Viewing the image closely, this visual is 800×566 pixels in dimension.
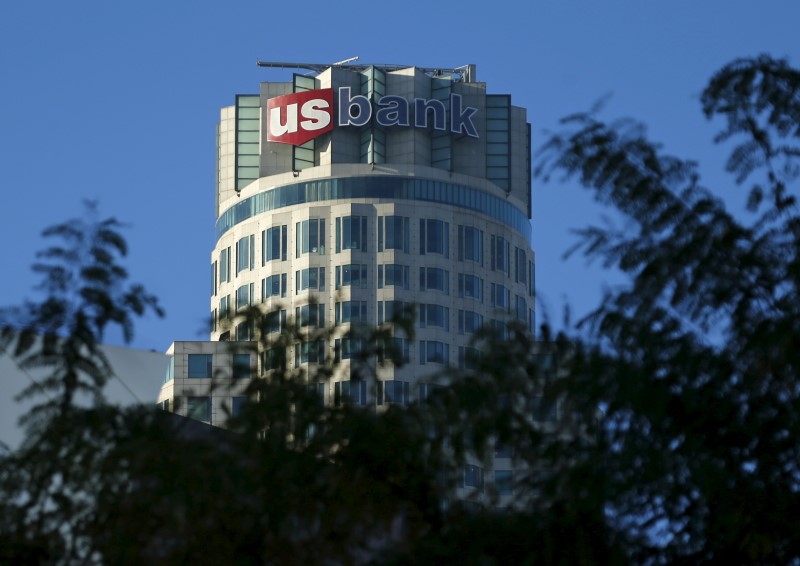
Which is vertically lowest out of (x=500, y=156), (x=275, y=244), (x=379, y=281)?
(x=379, y=281)

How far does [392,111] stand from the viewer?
131 metres

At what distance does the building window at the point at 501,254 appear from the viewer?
135625 mm

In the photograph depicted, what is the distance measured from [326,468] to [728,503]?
3.68m

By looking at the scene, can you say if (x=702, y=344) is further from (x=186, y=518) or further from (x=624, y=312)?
(x=186, y=518)

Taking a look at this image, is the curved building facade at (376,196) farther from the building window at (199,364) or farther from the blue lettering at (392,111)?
the building window at (199,364)

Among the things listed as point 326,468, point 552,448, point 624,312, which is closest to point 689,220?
point 624,312

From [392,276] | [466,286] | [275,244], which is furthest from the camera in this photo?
[275,244]

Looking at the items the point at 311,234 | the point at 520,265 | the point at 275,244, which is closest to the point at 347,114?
the point at 311,234

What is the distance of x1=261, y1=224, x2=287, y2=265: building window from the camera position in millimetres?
133500

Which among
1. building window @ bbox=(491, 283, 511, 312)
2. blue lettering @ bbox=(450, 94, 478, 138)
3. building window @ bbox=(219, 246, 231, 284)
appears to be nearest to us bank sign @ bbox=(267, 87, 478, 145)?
blue lettering @ bbox=(450, 94, 478, 138)

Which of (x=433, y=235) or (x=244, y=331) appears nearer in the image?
(x=244, y=331)

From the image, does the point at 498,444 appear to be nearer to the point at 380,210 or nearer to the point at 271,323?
the point at 271,323

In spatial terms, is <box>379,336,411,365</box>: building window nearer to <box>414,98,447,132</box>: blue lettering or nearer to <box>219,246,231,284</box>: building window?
<box>414,98,447,132</box>: blue lettering

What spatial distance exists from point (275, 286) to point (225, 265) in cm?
676
